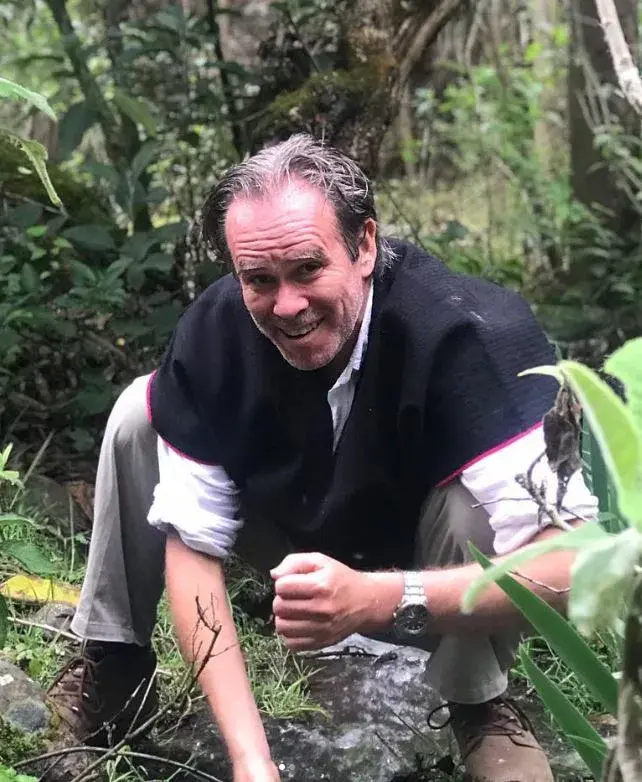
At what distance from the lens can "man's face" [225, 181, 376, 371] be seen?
1.64 m

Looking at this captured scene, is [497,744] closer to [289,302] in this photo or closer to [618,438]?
[289,302]

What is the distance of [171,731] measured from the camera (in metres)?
2.08

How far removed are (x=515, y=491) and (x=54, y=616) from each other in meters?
1.31

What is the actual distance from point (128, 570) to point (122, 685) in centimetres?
25

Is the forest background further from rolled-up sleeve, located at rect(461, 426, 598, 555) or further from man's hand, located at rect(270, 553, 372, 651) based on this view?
man's hand, located at rect(270, 553, 372, 651)

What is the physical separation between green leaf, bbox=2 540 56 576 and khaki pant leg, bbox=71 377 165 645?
0.30 metres

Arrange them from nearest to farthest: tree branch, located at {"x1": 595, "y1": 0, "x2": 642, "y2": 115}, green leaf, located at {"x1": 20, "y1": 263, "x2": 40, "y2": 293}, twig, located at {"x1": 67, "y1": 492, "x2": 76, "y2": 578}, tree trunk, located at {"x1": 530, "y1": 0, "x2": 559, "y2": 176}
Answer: tree branch, located at {"x1": 595, "y1": 0, "x2": 642, "y2": 115}, twig, located at {"x1": 67, "y1": 492, "x2": 76, "y2": 578}, green leaf, located at {"x1": 20, "y1": 263, "x2": 40, "y2": 293}, tree trunk, located at {"x1": 530, "y1": 0, "x2": 559, "y2": 176}

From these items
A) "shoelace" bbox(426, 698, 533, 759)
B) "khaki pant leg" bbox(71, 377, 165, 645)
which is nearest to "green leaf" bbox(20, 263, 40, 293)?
"khaki pant leg" bbox(71, 377, 165, 645)

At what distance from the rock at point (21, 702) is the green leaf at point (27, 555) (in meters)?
0.44

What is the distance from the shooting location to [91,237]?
3.26m

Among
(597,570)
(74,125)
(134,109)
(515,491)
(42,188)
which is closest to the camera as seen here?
(597,570)

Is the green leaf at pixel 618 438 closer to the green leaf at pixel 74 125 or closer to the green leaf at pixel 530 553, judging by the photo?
the green leaf at pixel 530 553

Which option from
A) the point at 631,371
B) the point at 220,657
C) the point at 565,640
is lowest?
the point at 220,657

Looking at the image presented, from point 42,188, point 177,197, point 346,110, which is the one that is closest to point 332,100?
point 346,110
